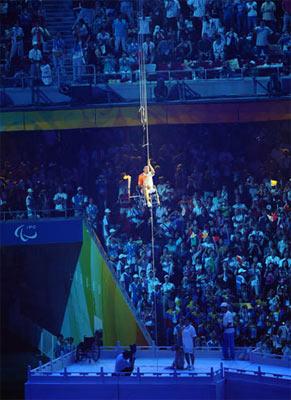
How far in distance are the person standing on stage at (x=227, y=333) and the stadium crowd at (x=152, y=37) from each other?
7.17m

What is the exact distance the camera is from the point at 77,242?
22.9 metres

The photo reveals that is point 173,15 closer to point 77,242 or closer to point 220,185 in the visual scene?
point 220,185

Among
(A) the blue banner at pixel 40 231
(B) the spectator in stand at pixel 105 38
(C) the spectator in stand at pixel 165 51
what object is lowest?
(A) the blue banner at pixel 40 231

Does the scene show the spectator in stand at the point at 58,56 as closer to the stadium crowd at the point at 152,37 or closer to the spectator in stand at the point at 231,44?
the stadium crowd at the point at 152,37

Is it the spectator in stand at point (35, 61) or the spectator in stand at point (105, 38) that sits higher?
the spectator in stand at point (105, 38)

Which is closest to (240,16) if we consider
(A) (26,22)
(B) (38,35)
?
(B) (38,35)

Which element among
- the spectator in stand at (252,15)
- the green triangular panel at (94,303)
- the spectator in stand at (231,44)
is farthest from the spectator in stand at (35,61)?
the spectator in stand at (252,15)

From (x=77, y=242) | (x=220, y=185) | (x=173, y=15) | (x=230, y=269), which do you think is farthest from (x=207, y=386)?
(x=173, y=15)

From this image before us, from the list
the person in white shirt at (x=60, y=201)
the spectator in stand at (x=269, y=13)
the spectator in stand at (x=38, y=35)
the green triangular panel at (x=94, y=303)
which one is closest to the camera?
the green triangular panel at (x=94, y=303)

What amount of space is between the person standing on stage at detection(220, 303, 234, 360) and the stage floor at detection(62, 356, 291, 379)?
0.15 metres

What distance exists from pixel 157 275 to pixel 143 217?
5.28ft

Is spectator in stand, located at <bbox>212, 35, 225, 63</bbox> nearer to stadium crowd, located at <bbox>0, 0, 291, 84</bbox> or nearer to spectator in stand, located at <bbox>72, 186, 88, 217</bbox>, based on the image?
stadium crowd, located at <bbox>0, 0, 291, 84</bbox>

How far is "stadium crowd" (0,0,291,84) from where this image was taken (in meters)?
25.1

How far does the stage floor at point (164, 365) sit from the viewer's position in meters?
18.5
